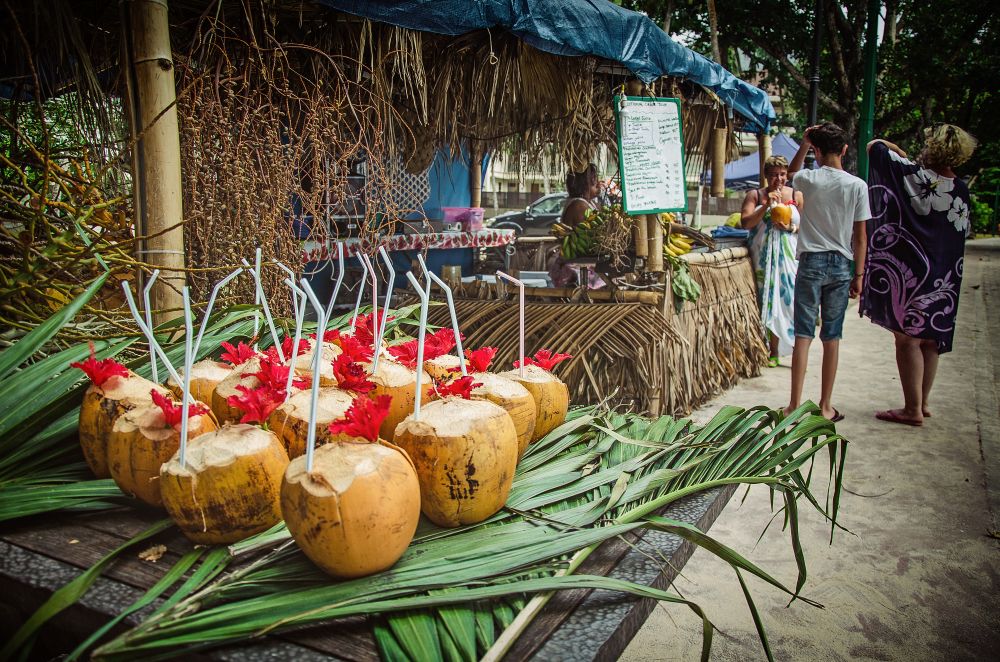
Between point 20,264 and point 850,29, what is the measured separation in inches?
550

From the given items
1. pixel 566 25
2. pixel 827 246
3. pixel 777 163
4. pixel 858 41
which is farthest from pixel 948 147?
pixel 858 41

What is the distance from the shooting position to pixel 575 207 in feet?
18.1

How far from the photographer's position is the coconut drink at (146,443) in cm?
104

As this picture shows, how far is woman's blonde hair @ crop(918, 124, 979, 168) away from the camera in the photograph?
11.5 feet

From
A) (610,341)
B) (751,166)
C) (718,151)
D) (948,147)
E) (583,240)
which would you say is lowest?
→ (610,341)

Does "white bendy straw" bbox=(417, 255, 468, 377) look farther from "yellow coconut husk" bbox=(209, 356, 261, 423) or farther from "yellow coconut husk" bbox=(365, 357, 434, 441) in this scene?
"yellow coconut husk" bbox=(209, 356, 261, 423)

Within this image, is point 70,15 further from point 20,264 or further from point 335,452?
point 335,452

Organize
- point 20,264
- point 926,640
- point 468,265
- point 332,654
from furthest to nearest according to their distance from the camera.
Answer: point 468,265 → point 926,640 → point 20,264 → point 332,654

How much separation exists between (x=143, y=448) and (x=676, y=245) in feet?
14.6

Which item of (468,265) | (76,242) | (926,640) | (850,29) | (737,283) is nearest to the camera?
(76,242)

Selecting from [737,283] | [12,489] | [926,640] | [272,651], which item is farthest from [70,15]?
[737,283]

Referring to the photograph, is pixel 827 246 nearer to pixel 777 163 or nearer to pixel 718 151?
pixel 777 163

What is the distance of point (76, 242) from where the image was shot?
170 centimetres

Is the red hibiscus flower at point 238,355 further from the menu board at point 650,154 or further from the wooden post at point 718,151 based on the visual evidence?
the wooden post at point 718,151
